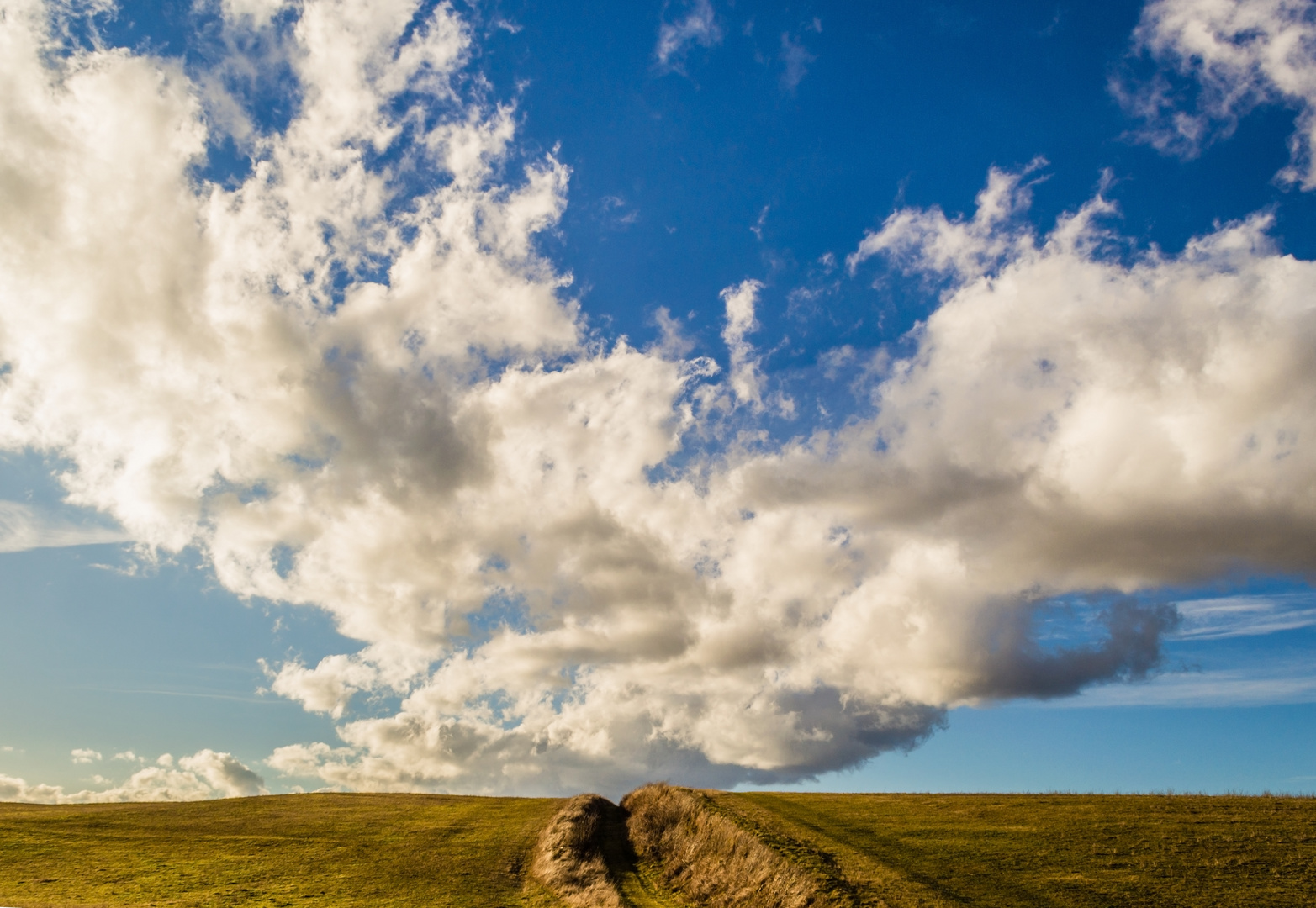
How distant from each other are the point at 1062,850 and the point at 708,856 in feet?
65.6

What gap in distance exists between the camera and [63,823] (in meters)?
53.8

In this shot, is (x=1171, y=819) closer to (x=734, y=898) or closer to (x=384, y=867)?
(x=734, y=898)

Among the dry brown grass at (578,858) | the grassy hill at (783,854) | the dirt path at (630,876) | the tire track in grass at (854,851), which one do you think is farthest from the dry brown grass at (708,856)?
the dry brown grass at (578,858)

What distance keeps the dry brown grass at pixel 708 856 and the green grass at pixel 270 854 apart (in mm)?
8412

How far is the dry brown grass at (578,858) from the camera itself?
3950cm

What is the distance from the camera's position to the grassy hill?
3300 cm

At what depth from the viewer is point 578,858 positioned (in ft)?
149

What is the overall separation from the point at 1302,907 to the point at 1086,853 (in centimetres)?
944

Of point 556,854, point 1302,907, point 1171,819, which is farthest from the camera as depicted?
point 556,854

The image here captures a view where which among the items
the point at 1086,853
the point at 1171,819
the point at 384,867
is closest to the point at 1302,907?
the point at 1086,853

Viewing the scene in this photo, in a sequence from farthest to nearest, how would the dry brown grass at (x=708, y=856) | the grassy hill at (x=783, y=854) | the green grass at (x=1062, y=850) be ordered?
1. the dry brown grass at (x=708, y=856)
2. the grassy hill at (x=783, y=854)
3. the green grass at (x=1062, y=850)

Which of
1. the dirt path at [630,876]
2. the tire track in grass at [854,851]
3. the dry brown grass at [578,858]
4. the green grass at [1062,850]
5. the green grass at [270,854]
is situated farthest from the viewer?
the dirt path at [630,876]

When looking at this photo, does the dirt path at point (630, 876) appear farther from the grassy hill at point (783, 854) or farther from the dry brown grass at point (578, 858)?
the dry brown grass at point (578, 858)

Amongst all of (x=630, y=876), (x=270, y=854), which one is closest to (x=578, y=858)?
(x=630, y=876)
